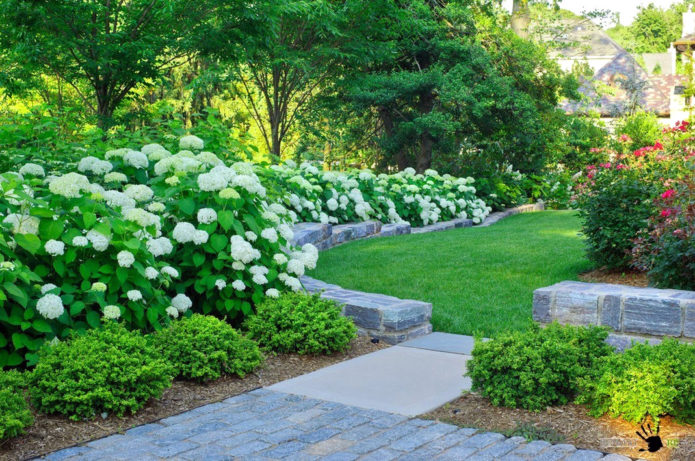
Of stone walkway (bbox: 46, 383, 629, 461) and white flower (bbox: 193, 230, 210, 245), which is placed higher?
white flower (bbox: 193, 230, 210, 245)

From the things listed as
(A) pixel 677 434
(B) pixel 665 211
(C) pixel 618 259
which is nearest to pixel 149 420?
(A) pixel 677 434

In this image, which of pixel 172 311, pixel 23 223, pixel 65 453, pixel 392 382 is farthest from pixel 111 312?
pixel 392 382

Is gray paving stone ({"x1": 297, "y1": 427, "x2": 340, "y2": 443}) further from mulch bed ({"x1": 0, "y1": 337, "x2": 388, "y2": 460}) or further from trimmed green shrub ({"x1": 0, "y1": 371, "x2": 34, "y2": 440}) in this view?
trimmed green shrub ({"x1": 0, "y1": 371, "x2": 34, "y2": 440})

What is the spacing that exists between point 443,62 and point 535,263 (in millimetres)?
9608

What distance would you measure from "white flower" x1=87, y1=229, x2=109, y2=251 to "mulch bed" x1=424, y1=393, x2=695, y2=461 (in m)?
2.23

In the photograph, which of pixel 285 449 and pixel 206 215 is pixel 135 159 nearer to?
pixel 206 215

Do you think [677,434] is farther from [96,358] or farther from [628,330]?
[96,358]

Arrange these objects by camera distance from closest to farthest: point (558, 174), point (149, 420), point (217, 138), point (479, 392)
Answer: point (149, 420) < point (479, 392) < point (217, 138) < point (558, 174)

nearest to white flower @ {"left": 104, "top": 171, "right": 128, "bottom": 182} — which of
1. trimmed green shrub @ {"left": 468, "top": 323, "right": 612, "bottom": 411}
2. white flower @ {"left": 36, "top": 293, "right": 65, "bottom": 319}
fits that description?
white flower @ {"left": 36, "top": 293, "right": 65, "bottom": 319}

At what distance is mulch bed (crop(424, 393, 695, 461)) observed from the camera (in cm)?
340

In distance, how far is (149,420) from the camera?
12.6ft

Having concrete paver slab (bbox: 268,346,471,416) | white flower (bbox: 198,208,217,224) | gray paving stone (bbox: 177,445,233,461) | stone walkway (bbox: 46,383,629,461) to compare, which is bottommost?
concrete paver slab (bbox: 268,346,471,416)

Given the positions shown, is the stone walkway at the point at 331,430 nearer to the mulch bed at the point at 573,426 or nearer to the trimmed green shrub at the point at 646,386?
the mulch bed at the point at 573,426

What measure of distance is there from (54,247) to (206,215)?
1.22m
